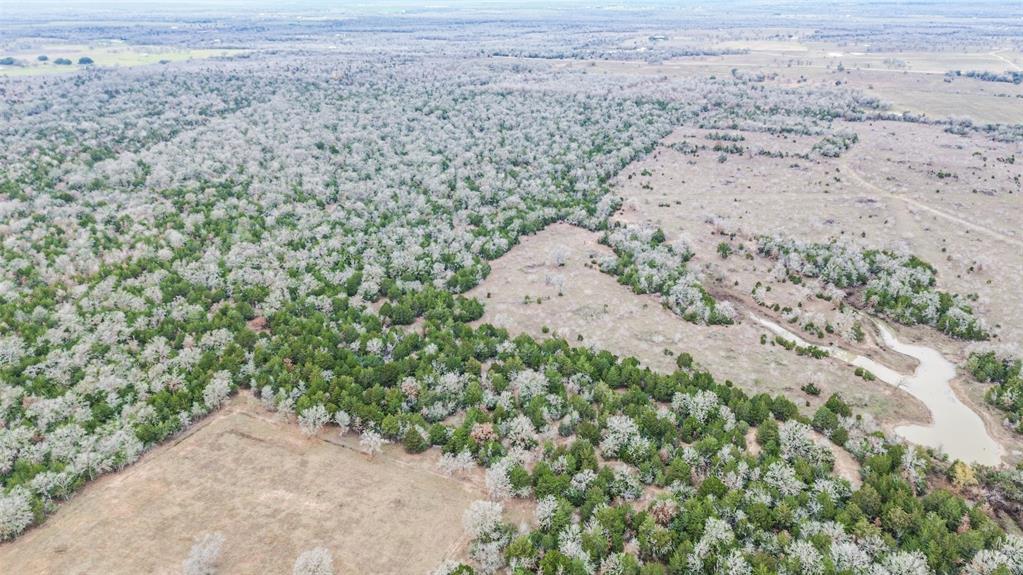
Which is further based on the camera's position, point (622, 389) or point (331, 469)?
point (622, 389)

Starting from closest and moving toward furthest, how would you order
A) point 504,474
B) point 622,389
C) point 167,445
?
point 504,474 → point 167,445 → point 622,389

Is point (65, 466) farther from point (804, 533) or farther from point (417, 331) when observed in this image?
point (804, 533)

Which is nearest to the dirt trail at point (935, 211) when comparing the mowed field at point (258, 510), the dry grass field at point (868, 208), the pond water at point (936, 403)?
the dry grass field at point (868, 208)

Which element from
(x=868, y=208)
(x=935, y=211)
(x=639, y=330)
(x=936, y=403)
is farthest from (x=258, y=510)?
(x=935, y=211)

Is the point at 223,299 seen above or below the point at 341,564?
above

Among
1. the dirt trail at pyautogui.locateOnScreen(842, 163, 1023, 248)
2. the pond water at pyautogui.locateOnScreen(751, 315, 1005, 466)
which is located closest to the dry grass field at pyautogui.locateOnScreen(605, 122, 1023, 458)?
the dirt trail at pyautogui.locateOnScreen(842, 163, 1023, 248)

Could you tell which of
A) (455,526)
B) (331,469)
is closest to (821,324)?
(455,526)
